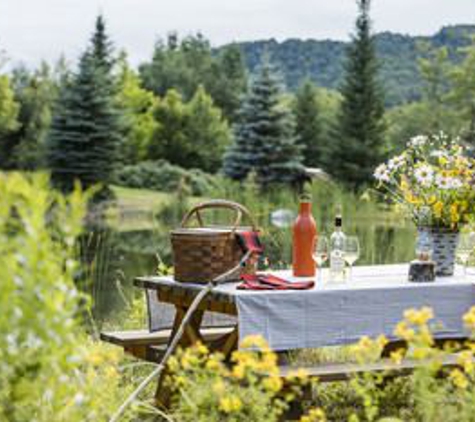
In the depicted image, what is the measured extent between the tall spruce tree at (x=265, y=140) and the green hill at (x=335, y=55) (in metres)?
42.3

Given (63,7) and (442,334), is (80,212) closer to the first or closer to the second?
(442,334)

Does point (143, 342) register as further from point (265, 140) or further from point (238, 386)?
point (265, 140)

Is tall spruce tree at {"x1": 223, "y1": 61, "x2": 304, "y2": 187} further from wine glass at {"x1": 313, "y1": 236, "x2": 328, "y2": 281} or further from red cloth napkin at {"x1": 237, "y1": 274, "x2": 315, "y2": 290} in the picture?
red cloth napkin at {"x1": 237, "y1": 274, "x2": 315, "y2": 290}

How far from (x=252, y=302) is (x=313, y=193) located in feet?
37.3

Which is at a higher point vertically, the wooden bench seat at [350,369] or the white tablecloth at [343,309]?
the white tablecloth at [343,309]

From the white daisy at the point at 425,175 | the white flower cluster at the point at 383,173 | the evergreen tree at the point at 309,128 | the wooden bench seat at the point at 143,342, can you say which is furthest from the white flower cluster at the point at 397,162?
the evergreen tree at the point at 309,128

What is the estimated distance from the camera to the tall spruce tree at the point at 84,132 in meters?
30.4

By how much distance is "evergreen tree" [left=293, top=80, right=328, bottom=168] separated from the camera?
1656 inches

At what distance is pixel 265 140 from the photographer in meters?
32.3

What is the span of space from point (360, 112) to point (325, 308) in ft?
111

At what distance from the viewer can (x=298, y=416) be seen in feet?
14.2

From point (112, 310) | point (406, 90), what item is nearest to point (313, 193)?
point (112, 310)

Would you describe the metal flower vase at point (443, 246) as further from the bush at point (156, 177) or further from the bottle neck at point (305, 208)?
the bush at point (156, 177)

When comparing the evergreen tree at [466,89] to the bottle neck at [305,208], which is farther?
the evergreen tree at [466,89]
